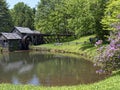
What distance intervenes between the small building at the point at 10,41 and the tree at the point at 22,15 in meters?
31.5

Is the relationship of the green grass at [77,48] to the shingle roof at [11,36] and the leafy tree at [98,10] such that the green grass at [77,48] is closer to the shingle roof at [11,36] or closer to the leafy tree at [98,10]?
the leafy tree at [98,10]

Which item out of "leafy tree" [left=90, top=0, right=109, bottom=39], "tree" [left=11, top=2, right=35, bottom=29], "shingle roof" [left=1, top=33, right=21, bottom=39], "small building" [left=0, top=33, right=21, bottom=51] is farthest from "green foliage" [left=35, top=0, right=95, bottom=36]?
"tree" [left=11, top=2, right=35, bottom=29]

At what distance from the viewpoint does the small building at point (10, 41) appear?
55500 millimetres

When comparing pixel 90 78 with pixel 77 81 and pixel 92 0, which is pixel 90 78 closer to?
pixel 77 81

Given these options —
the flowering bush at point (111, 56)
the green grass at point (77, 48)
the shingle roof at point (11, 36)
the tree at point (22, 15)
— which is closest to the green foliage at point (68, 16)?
the green grass at point (77, 48)

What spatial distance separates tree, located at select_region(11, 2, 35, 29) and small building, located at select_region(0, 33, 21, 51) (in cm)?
3147

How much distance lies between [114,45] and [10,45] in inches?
1614

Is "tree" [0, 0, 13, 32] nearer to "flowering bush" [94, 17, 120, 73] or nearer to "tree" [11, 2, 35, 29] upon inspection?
"tree" [11, 2, 35, 29]

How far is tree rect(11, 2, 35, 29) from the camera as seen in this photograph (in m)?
90.9

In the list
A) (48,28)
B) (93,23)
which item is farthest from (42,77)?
(48,28)

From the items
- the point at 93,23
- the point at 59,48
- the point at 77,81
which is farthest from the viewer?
the point at 59,48

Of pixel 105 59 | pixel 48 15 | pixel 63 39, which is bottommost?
pixel 63 39

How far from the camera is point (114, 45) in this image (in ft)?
57.5

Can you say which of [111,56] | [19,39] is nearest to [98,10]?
[19,39]
